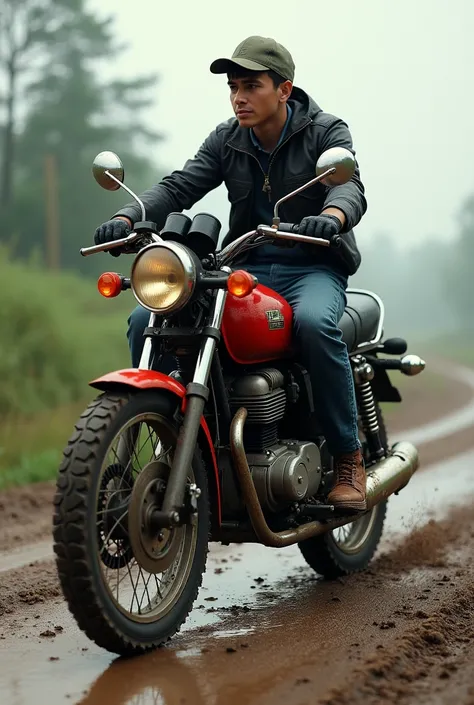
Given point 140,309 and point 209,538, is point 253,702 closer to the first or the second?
point 209,538

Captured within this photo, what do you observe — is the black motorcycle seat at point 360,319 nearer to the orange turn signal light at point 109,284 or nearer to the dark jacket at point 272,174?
the dark jacket at point 272,174

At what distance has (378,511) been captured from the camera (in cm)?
591

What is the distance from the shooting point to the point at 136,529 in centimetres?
384

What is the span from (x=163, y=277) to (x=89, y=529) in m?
0.99

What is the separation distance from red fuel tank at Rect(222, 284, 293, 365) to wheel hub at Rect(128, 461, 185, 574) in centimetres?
64

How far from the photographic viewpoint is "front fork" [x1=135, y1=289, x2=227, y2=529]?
384 centimetres

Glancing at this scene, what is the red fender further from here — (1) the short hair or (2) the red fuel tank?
(1) the short hair

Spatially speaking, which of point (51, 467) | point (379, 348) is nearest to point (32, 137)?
point (51, 467)

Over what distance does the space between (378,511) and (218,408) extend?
6.04 feet

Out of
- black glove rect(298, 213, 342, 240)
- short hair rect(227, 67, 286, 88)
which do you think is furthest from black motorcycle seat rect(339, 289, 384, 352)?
short hair rect(227, 67, 286, 88)

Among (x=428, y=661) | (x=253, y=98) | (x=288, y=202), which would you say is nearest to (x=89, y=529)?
(x=428, y=661)

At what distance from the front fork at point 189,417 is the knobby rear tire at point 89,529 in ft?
0.62

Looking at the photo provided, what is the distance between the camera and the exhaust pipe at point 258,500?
425 cm

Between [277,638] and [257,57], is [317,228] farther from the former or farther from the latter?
[277,638]
